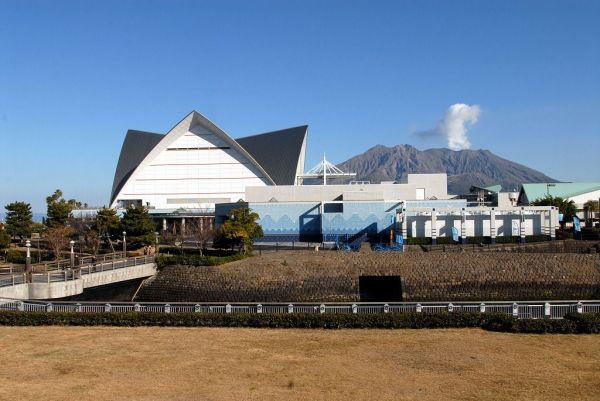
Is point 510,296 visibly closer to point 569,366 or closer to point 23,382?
point 569,366

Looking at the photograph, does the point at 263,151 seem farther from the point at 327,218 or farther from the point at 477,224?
the point at 477,224

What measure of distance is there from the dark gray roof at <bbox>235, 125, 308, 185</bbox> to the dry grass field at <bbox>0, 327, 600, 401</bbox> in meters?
49.8

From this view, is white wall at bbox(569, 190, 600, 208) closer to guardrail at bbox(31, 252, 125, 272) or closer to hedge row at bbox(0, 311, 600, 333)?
guardrail at bbox(31, 252, 125, 272)

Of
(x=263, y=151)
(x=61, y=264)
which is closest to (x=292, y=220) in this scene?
(x=263, y=151)

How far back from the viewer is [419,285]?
31750mm

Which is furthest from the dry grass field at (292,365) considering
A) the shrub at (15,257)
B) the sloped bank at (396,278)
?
the shrub at (15,257)

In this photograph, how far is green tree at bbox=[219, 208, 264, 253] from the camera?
125ft

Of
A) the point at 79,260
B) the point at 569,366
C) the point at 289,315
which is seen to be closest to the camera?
the point at 569,366

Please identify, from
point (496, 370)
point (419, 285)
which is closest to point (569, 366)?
point (496, 370)

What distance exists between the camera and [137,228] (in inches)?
1654

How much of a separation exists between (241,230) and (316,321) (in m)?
18.8

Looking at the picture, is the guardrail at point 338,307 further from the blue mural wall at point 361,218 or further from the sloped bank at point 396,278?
the blue mural wall at point 361,218

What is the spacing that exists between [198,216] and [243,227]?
26680 mm

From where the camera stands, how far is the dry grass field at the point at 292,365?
13.1 meters
